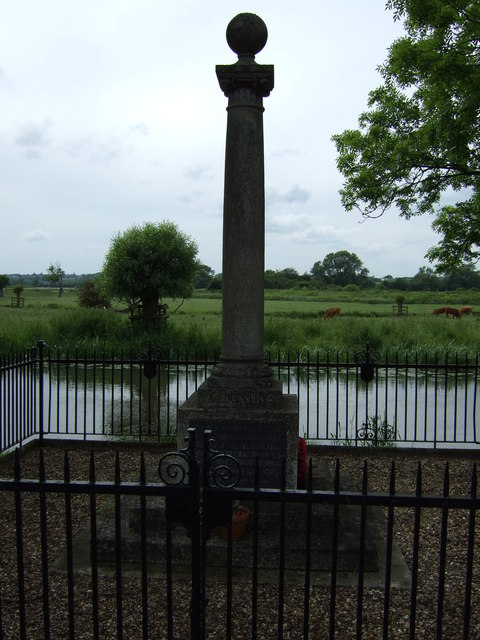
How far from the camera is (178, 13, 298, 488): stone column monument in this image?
564cm

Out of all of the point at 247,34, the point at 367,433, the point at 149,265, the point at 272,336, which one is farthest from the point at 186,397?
the point at 149,265

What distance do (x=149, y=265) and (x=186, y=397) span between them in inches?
539

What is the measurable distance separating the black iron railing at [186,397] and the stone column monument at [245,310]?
2.08 m

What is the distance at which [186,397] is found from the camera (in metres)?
12.1

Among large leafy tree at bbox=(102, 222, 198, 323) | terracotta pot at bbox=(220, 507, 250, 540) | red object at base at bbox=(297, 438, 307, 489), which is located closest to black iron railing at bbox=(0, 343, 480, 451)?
red object at base at bbox=(297, 438, 307, 489)

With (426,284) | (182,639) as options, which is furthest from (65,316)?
(426,284)

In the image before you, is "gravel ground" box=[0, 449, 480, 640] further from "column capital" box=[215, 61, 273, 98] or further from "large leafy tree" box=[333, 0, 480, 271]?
"large leafy tree" box=[333, 0, 480, 271]

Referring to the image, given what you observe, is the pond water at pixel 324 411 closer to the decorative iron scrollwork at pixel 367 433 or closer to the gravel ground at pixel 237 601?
the decorative iron scrollwork at pixel 367 433

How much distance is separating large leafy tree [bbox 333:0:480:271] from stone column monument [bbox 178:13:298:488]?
7951 millimetres

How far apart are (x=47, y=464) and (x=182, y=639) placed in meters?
4.63

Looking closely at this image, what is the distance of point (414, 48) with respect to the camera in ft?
45.0

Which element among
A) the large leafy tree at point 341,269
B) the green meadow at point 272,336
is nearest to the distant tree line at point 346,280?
the large leafy tree at point 341,269

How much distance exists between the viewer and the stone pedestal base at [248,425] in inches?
221

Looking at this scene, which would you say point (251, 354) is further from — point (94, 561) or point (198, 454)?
point (94, 561)
